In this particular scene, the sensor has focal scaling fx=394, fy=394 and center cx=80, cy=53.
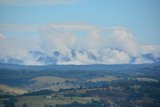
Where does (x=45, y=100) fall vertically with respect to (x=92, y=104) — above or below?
above

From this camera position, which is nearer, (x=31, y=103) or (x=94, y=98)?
(x=31, y=103)

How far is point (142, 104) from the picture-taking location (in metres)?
184

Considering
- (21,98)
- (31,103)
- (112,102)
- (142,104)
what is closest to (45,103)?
(31,103)

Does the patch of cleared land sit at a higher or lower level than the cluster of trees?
higher

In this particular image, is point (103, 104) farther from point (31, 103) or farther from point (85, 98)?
point (31, 103)

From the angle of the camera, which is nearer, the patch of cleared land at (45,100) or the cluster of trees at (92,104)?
the cluster of trees at (92,104)

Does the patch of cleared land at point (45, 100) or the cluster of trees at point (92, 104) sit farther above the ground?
the patch of cleared land at point (45, 100)

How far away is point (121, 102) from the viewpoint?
605ft

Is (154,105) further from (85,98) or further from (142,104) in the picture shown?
(85,98)

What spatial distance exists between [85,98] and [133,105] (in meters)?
23.6

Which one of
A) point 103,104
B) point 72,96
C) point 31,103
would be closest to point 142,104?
point 103,104

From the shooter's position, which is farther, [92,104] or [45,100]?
[45,100]

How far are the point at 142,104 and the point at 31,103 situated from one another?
169ft

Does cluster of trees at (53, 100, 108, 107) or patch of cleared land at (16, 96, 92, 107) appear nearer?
cluster of trees at (53, 100, 108, 107)
